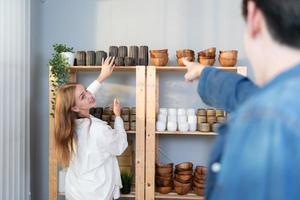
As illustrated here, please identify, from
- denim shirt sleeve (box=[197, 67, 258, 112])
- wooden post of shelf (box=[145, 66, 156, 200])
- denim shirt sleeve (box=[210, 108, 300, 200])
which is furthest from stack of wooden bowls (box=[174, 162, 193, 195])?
denim shirt sleeve (box=[210, 108, 300, 200])

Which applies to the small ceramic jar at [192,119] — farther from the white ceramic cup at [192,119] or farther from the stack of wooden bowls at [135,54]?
the stack of wooden bowls at [135,54]

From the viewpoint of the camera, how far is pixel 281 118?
49 centimetres

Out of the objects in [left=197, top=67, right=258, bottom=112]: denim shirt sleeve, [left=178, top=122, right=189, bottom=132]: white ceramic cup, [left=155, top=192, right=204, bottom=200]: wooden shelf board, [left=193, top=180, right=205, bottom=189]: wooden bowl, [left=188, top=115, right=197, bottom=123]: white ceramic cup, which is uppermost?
[left=197, top=67, right=258, bottom=112]: denim shirt sleeve

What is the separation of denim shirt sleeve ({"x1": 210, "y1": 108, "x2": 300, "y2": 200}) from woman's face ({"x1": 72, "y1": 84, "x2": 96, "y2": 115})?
179 cm

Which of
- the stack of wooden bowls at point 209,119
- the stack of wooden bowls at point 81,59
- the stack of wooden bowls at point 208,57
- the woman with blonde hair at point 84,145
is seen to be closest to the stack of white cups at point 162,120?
the stack of wooden bowls at point 209,119

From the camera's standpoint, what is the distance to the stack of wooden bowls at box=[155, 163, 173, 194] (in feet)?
8.35

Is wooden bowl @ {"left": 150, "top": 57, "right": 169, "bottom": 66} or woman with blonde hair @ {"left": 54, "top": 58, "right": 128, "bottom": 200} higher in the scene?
wooden bowl @ {"left": 150, "top": 57, "right": 169, "bottom": 66}

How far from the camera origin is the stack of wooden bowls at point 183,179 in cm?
252

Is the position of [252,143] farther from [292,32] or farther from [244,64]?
[244,64]

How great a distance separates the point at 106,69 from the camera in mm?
2412

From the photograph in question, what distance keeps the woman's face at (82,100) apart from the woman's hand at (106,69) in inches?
7.3

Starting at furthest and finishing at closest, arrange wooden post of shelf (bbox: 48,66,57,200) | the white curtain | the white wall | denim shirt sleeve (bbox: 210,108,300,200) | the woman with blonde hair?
the white wall, wooden post of shelf (bbox: 48,66,57,200), the white curtain, the woman with blonde hair, denim shirt sleeve (bbox: 210,108,300,200)

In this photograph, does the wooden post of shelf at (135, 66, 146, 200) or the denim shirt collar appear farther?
the wooden post of shelf at (135, 66, 146, 200)

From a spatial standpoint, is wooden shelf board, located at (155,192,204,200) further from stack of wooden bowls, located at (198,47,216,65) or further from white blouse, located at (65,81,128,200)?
stack of wooden bowls, located at (198,47,216,65)
